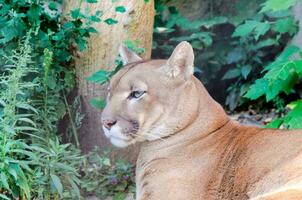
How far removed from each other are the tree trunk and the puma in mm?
1719

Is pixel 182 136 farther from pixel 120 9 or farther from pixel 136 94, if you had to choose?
pixel 120 9

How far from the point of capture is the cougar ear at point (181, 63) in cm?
552

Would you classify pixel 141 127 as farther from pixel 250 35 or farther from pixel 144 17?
pixel 250 35

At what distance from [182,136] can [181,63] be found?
19.5 inches

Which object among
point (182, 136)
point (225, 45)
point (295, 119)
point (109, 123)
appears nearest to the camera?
point (109, 123)

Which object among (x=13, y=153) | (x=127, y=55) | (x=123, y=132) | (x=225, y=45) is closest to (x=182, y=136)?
(x=123, y=132)

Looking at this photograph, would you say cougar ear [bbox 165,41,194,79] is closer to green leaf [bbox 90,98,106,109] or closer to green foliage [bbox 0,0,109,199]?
green foliage [bbox 0,0,109,199]

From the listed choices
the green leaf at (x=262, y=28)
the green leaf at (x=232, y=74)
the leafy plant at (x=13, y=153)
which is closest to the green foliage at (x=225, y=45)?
the green leaf at (x=232, y=74)

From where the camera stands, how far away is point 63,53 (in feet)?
23.9

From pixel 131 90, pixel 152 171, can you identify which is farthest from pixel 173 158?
pixel 131 90

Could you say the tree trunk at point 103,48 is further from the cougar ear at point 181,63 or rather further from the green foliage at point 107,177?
the cougar ear at point 181,63

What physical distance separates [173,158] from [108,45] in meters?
2.20

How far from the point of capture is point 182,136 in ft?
18.3

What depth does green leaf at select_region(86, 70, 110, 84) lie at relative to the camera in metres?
7.00
